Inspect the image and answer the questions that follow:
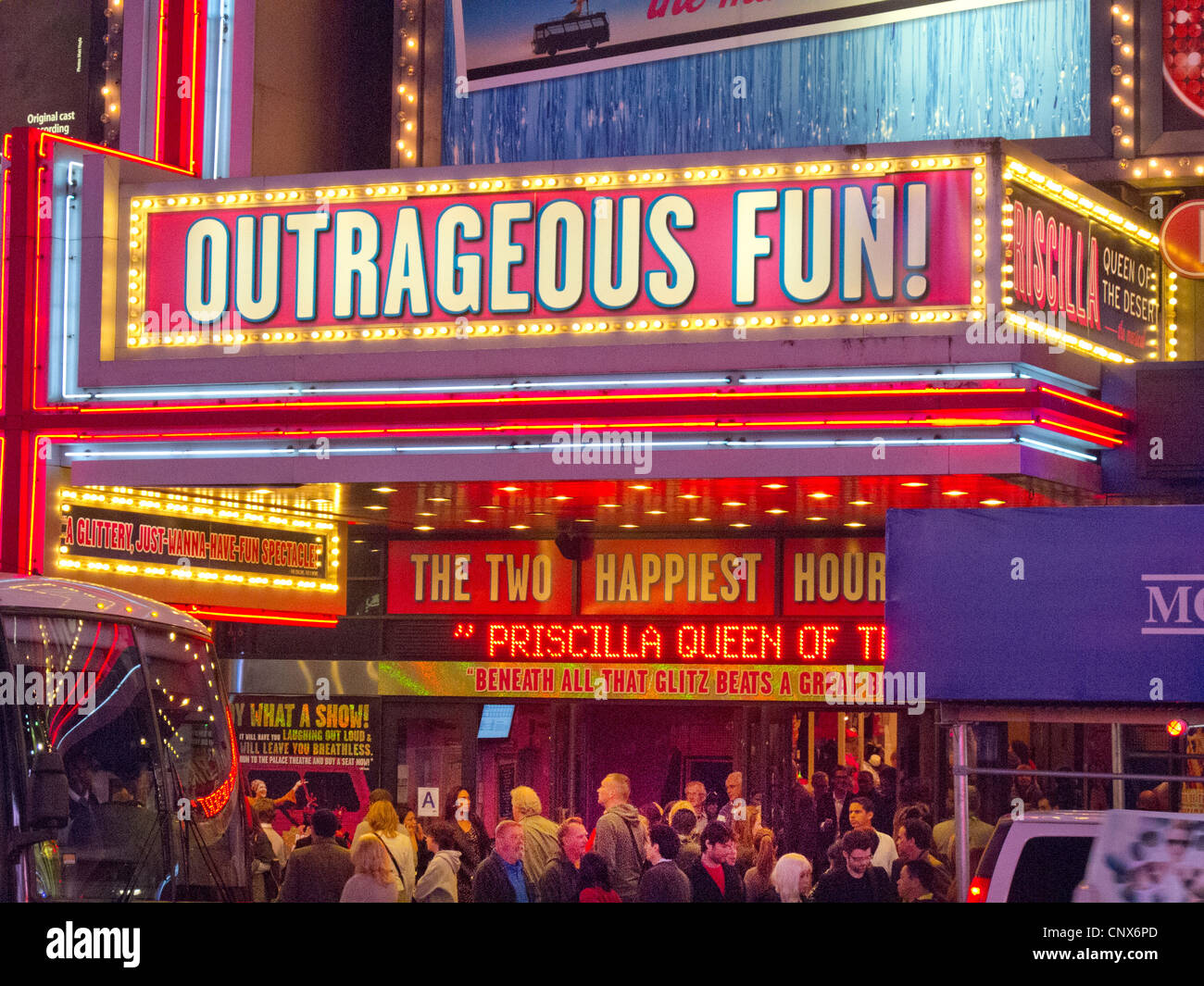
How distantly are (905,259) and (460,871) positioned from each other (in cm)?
590

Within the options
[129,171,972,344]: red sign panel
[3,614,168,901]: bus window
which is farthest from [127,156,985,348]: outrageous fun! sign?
[3,614,168,901]: bus window

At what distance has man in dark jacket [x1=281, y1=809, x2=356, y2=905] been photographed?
11023 mm

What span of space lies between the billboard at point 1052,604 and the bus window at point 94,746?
14.2 ft

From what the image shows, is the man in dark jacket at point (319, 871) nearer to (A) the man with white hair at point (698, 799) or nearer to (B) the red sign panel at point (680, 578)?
(A) the man with white hair at point (698, 799)

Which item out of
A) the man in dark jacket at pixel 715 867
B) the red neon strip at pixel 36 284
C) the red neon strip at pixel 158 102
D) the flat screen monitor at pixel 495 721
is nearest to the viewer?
the man in dark jacket at pixel 715 867

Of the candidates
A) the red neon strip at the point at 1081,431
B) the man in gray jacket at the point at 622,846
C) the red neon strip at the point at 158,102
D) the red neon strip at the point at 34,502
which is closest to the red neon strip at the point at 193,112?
the red neon strip at the point at 158,102

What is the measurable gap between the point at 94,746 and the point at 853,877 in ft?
15.8

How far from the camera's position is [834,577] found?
53.8ft

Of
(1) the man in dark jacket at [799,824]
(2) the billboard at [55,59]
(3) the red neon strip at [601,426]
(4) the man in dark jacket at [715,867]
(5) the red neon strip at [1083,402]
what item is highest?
(2) the billboard at [55,59]

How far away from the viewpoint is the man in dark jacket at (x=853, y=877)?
1093 centimetres

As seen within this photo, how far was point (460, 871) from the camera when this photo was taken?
13.6m

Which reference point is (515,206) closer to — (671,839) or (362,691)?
(671,839)

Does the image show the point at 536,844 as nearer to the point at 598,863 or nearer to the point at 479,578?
the point at 598,863
